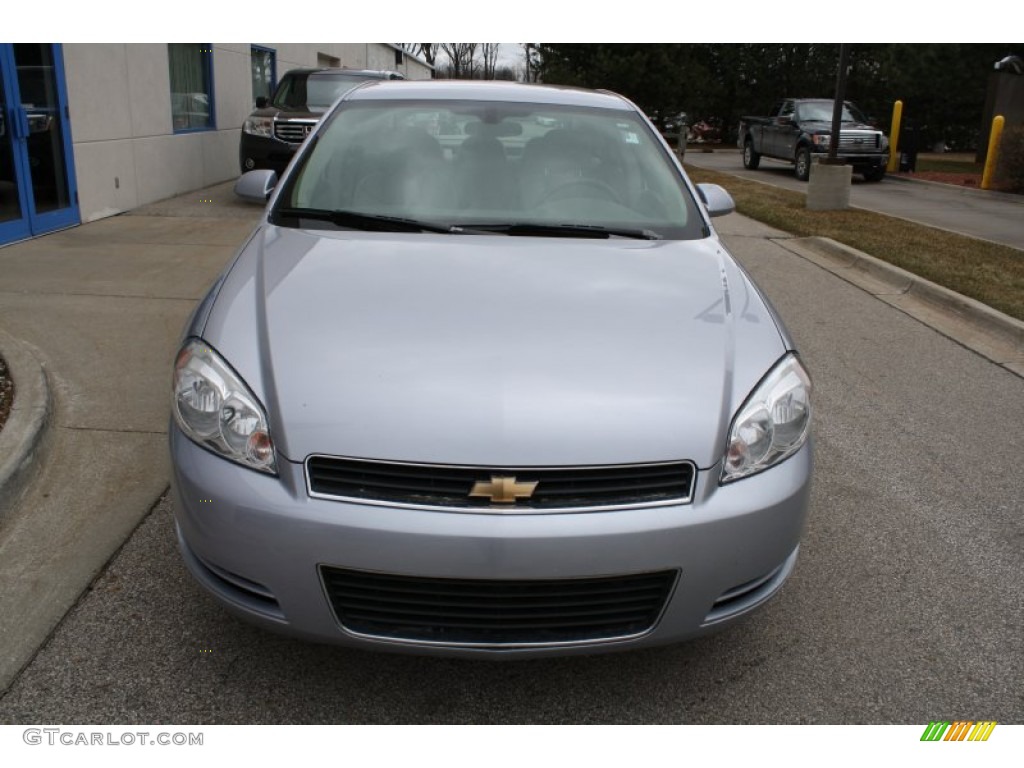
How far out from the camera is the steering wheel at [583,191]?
3.73 meters

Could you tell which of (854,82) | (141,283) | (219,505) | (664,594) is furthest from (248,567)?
(854,82)

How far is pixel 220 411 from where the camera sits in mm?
2475

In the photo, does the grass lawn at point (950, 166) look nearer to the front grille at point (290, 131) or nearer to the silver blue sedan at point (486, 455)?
the front grille at point (290, 131)

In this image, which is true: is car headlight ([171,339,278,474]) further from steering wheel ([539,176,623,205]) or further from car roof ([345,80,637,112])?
car roof ([345,80,637,112])

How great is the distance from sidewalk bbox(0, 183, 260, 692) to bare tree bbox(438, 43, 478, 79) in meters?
52.6

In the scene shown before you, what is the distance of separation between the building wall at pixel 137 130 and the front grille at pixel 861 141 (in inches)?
492

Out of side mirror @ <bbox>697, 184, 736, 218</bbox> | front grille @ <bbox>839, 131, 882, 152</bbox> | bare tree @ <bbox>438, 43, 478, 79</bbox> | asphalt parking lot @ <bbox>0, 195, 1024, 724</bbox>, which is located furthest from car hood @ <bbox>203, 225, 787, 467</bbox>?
bare tree @ <bbox>438, 43, 478, 79</bbox>

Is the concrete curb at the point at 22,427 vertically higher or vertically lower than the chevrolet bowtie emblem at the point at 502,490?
lower

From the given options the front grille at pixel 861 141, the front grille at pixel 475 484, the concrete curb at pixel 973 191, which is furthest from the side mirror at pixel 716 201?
the front grille at pixel 861 141

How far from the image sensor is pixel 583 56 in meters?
29.8

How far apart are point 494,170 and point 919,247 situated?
26.2 ft

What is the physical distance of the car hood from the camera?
91.7 inches

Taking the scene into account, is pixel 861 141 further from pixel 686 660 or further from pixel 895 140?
pixel 686 660
